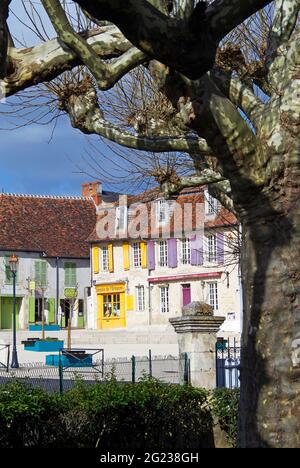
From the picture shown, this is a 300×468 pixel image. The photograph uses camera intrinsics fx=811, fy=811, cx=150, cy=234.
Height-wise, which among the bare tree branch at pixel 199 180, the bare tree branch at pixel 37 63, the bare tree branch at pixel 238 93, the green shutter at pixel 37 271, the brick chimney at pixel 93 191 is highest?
the brick chimney at pixel 93 191

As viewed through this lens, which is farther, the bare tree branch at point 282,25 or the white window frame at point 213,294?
the white window frame at point 213,294

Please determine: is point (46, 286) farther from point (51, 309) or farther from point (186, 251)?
point (186, 251)

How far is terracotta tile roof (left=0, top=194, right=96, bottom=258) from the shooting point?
2179 inches

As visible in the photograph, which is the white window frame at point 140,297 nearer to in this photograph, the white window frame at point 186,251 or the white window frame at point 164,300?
the white window frame at point 164,300

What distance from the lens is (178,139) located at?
27.0ft

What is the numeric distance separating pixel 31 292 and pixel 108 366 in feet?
100

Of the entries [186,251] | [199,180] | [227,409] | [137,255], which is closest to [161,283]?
[186,251]

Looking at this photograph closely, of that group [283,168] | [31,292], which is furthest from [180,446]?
[31,292]

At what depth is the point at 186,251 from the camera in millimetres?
50094

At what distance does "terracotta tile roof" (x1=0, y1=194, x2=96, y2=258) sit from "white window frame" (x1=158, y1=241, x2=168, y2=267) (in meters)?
7.83

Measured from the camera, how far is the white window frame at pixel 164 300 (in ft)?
165

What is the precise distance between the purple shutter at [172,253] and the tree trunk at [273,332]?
42786 mm

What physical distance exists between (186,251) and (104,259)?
7234mm

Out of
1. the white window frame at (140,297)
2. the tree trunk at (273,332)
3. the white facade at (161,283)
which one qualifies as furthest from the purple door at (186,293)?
the tree trunk at (273,332)
